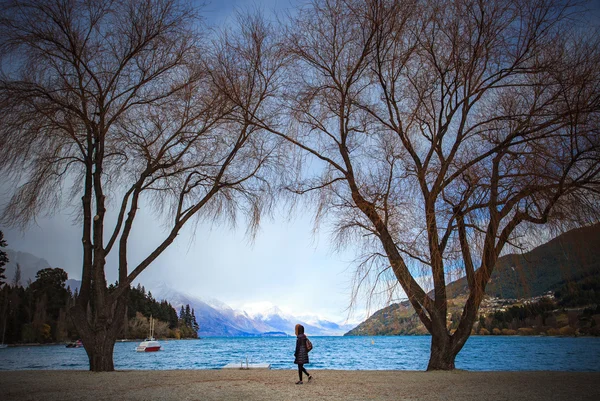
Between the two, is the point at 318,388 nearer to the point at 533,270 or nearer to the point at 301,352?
the point at 301,352

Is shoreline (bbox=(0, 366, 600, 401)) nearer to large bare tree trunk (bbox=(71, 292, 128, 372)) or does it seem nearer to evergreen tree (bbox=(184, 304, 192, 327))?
large bare tree trunk (bbox=(71, 292, 128, 372))

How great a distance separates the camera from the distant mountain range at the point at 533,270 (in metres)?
8.04

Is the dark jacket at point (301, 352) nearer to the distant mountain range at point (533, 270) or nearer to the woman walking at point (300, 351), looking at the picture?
the woman walking at point (300, 351)

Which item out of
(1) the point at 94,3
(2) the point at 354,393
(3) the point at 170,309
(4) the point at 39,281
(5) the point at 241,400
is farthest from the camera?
(3) the point at 170,309

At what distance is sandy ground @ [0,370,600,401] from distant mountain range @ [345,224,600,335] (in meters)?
1.33

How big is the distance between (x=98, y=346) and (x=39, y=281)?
219 feet

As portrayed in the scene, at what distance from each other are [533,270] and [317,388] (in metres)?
5.04

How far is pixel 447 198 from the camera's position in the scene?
969 cm

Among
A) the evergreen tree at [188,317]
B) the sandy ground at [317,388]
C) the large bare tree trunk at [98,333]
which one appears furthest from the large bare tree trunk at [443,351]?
the evergreen tree at [188,317]

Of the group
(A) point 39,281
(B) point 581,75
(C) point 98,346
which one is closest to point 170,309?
(A) point 39,281

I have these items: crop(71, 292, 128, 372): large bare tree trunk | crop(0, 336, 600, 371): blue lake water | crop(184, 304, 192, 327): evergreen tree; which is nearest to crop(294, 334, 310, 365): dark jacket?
crop(71, 292, 128, 372): large bare tree trunk

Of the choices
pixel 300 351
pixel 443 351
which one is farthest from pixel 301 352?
pixel 443 351

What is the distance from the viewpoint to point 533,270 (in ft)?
28.8

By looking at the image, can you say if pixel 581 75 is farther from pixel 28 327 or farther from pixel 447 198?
pixel 28 327
